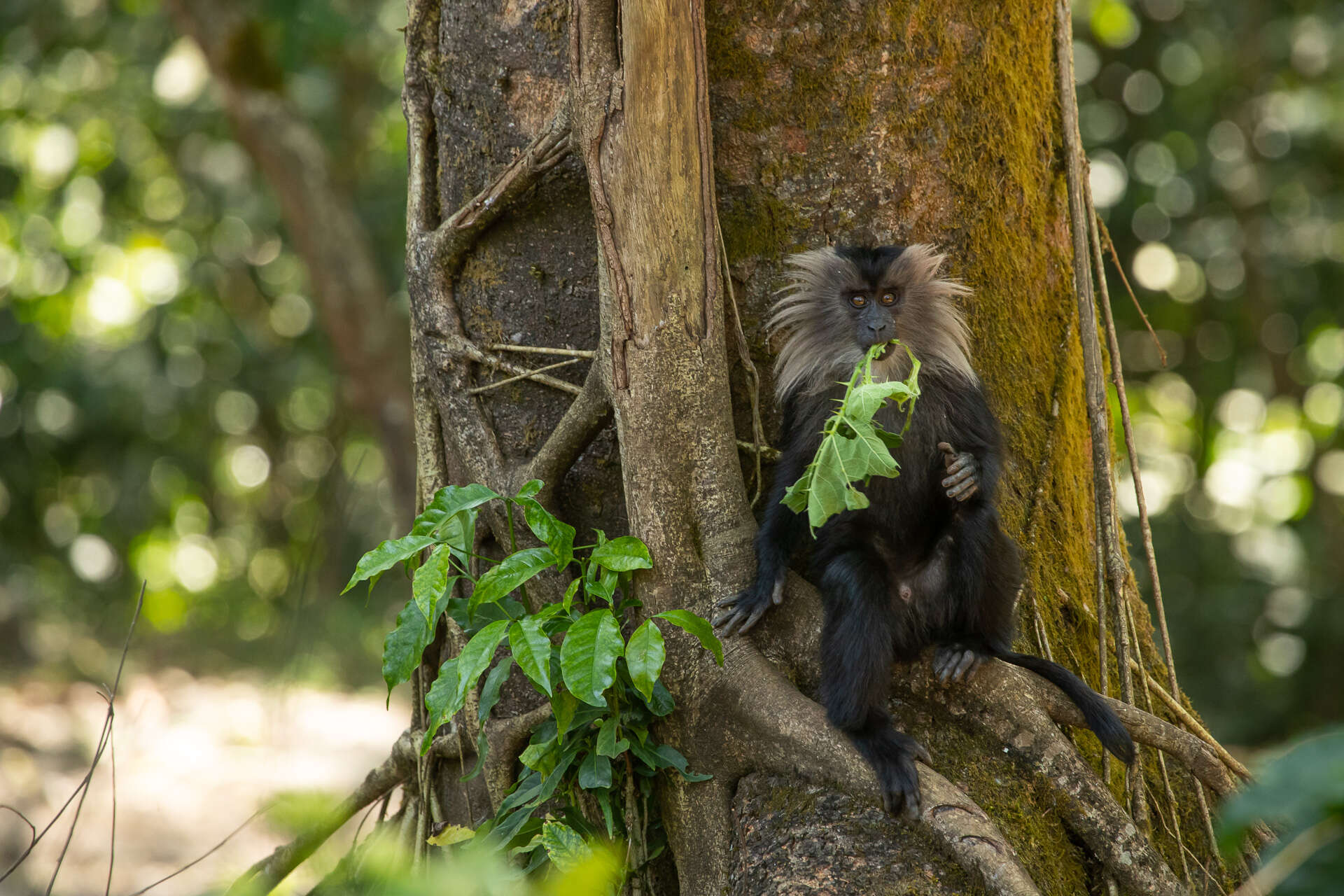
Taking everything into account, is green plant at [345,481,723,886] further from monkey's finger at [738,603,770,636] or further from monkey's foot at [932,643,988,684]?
monkey's foot at [932,643,988,684]

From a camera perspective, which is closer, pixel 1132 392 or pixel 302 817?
pixel 302 817

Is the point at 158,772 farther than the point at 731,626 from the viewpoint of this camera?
Yes

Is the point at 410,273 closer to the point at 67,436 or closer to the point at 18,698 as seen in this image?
the point at 18,698

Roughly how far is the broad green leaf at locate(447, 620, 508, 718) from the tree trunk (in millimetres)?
394

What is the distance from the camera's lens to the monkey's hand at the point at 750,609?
2461 mm

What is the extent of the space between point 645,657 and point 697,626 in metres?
0.14

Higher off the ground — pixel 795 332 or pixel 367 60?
pixel 367 60

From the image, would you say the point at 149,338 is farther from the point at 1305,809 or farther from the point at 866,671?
the point at 1305,809

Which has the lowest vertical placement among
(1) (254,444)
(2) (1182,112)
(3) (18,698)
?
(3) (18,698)

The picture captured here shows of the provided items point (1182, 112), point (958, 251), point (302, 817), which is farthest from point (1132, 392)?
point (302, 817)

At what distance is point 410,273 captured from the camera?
2.96 m

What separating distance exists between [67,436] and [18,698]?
88.9 inches

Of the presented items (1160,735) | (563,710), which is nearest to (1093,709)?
(1160,735)

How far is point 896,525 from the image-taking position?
110 inches
